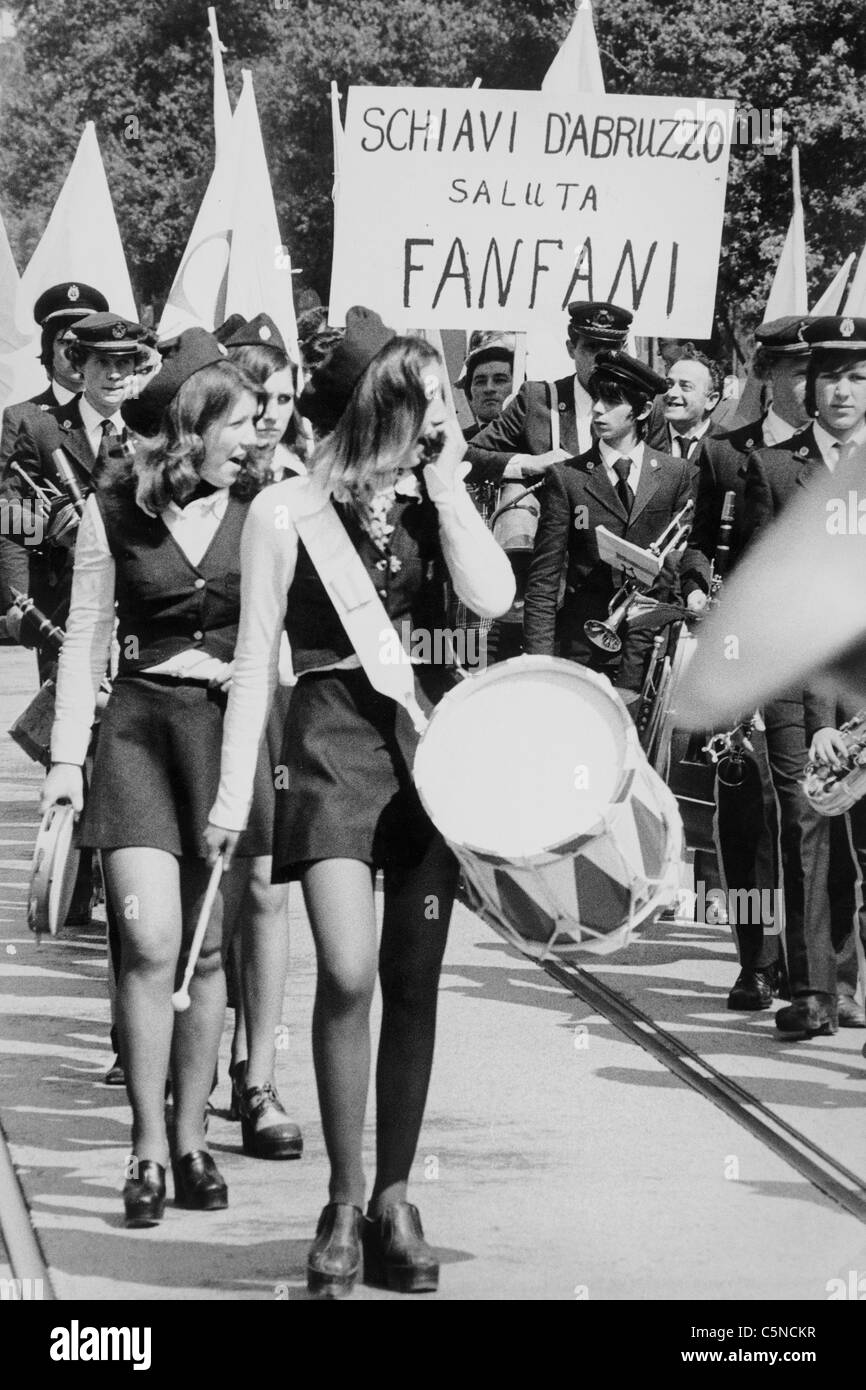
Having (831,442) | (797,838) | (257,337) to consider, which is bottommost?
(797,838)

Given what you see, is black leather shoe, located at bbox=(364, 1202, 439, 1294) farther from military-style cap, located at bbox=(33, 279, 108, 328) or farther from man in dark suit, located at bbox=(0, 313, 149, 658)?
military-style cap, located at bbox=(33, 279, 108, 328)

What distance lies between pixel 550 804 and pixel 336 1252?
962 millimetres

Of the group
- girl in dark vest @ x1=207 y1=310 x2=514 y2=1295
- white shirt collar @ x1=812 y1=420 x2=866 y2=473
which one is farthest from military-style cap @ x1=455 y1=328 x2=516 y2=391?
girl in dark vest @ x1=207 y1=310 x2=514 y2=1295

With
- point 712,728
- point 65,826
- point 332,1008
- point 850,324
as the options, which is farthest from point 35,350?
point 332,1008

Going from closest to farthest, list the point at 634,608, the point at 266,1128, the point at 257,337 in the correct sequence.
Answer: the point at 266,1128 → the point at 257,337 → the point at 634,608

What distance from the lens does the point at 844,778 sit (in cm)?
705

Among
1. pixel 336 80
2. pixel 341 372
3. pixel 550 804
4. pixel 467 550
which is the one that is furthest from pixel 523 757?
pixel 336 80

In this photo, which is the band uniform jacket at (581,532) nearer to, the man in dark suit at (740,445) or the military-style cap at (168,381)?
the man in dark suit at (740,445)

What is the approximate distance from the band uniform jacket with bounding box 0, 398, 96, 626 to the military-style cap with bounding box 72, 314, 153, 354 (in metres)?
0.40

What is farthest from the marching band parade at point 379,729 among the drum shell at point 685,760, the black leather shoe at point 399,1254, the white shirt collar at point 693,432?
the white shirt collar at point 693,432

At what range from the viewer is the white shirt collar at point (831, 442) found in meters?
7.66

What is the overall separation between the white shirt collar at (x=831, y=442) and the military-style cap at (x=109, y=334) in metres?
2.11

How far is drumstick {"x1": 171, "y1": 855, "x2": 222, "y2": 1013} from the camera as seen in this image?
5562 millimetres

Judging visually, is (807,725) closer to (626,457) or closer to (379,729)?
(626,457)
